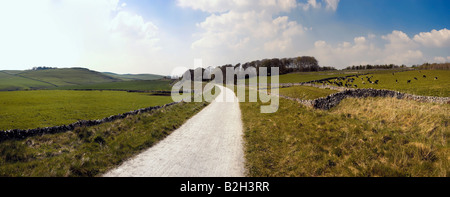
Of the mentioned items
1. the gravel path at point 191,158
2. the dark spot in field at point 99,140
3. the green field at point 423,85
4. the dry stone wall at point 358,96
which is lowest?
the gravel path at point 191,158

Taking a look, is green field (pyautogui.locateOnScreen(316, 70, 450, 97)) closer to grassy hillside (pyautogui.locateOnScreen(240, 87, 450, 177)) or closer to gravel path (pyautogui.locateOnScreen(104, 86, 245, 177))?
grassy hillside (pyautogui.locateOnScreen(240, 87, 450, 177))

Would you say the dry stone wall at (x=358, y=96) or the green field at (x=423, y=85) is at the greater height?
the green field at (x=423, y=85)

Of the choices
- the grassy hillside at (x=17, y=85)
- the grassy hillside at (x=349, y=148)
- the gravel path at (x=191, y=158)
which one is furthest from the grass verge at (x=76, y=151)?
the grassy hillside at (x=17, y=85)

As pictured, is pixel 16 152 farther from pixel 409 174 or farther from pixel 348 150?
pixel 409 174

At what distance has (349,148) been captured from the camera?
8.30 metres

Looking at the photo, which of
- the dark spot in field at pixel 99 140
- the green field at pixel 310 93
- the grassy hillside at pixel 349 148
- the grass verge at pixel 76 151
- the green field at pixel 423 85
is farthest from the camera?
the green field at pixel 310 93

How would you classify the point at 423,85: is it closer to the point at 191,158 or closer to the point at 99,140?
the point at 191,158

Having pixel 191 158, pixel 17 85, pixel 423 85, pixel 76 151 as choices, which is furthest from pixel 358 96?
pixel 17 85

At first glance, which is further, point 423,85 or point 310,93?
point 423,85

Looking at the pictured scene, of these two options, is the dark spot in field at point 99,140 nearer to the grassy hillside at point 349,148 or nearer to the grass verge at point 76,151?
the grass verge at point 76,151

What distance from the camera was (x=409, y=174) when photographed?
19.2 ft

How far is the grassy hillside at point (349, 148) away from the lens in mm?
6383

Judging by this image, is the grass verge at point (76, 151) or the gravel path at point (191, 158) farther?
the grass verge at point (76, 151)
